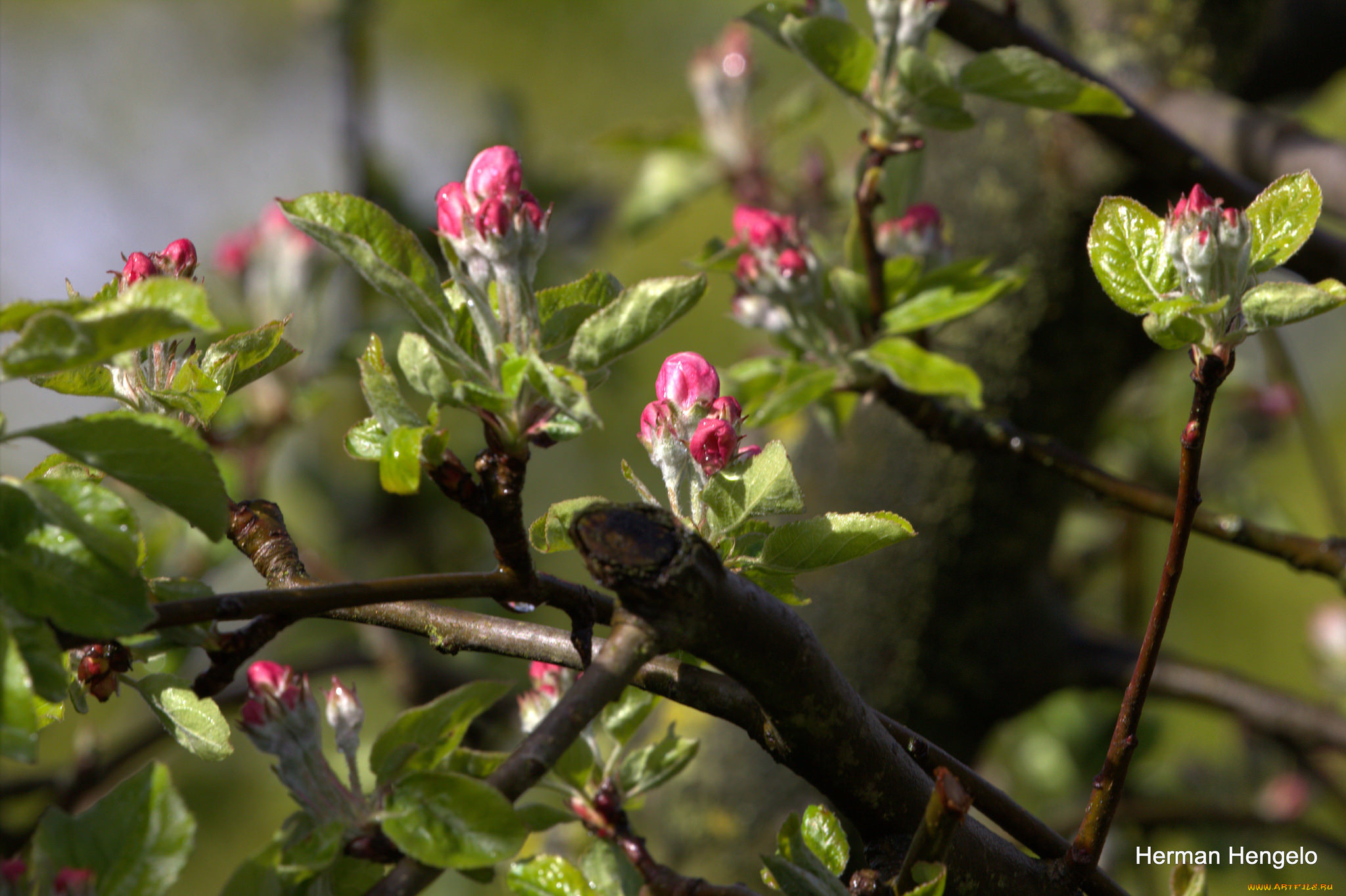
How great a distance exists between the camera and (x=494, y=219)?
0.48 meters

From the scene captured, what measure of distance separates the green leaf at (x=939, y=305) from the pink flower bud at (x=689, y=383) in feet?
1.09

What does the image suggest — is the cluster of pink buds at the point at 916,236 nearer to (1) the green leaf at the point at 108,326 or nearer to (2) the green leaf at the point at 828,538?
(2) the green leaf at the point at 828,538

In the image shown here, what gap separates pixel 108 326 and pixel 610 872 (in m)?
0.39

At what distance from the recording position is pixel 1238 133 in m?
1.10

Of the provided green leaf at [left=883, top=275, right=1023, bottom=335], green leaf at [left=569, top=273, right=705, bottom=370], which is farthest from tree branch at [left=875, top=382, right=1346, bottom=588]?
green leaf at [left=569, top=273, right=705, bottom=370]

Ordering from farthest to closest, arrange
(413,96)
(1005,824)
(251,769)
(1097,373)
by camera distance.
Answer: (413,96) → (251,769) → (1097,373) → (1005,824)

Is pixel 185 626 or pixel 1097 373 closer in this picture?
pixel 185 626

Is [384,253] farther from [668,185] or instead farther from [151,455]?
[668,185]

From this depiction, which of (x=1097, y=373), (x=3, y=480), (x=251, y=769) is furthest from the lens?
(x=251, y=769)

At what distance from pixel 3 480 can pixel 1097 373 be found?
3.96 ft

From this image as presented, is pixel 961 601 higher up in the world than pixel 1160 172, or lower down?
lower down

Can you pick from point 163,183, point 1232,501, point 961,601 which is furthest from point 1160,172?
point 163,183

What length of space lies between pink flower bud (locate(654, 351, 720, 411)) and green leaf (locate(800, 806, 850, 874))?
8.9 inches

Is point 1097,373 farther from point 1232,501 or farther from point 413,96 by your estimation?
point 413,96
